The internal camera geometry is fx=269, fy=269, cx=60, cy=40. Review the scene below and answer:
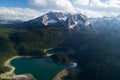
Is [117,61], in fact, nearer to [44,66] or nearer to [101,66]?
[101,66]

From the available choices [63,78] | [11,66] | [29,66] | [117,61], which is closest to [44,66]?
[29,66]

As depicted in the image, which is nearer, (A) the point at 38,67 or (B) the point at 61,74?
(B) the point at 61,74

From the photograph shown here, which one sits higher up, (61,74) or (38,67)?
(61,74)

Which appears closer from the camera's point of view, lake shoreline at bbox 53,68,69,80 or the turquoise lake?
lake shoreline at bbox 53,68,69,80

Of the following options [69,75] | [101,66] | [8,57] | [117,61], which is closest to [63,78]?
[69,75]

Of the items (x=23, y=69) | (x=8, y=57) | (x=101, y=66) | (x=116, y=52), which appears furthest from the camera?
(x=8, y=57)

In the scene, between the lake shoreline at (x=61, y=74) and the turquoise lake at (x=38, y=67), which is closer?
the lake shoreline at (x=61, y=74)

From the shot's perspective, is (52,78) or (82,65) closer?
(52,78)

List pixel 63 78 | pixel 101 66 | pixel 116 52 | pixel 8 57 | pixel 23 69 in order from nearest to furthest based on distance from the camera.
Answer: pixel 63 78, pixel 101 66, pixel 23 69, pixel 116 52, pixel 8 57
